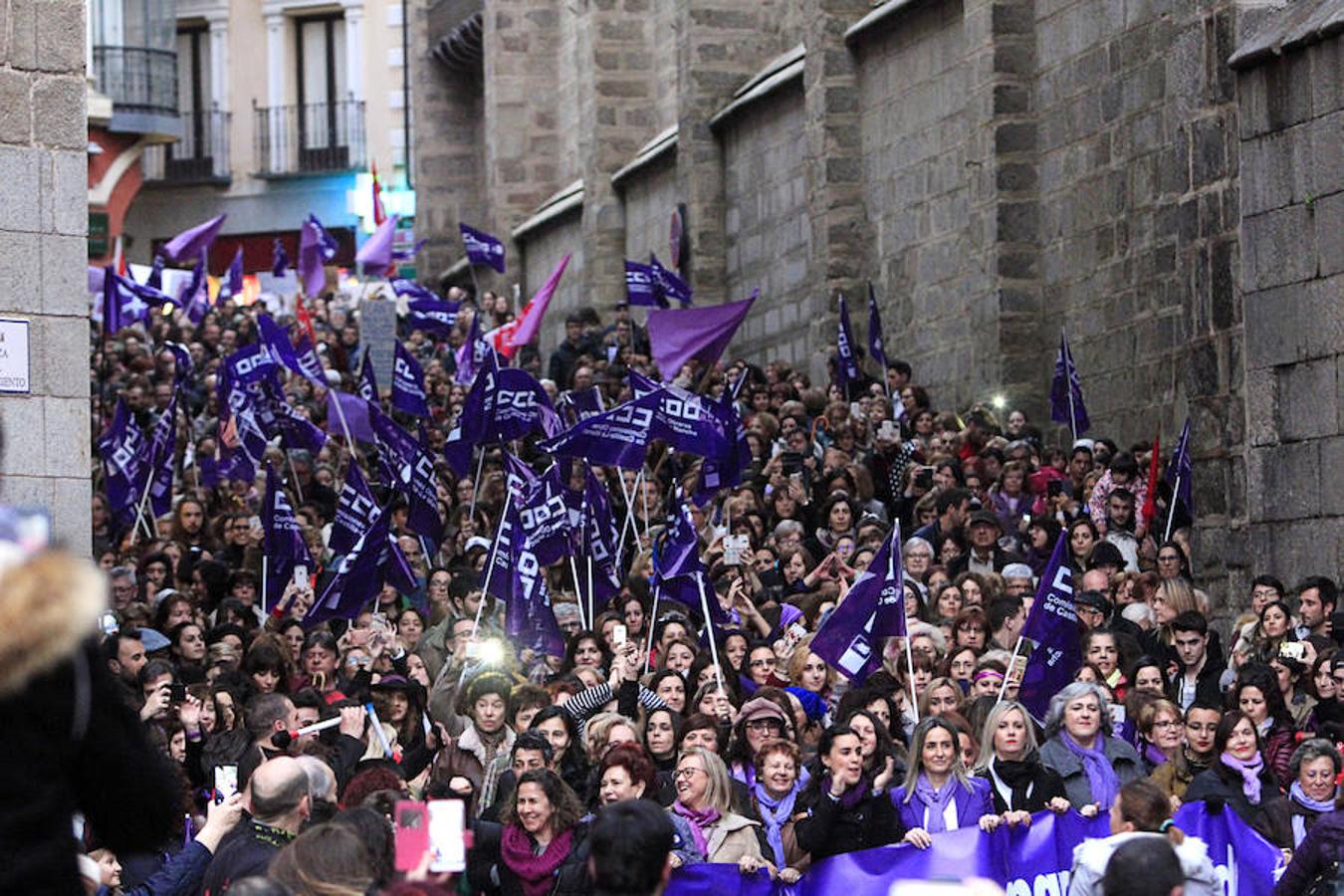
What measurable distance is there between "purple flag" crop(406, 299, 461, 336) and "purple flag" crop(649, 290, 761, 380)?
9.02 meters

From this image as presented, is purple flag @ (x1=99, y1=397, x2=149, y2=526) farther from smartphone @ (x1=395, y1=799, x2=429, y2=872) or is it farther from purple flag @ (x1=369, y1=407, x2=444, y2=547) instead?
smartphone @ (x1=395, y1=799, x2=429, y2=872)

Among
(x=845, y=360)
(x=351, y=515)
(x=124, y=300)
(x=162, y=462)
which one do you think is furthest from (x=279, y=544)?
(x=124, y=300)

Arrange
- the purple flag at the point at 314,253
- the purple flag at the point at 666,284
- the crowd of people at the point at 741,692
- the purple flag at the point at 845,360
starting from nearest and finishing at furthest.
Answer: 1. the crowd of people at the point at 741,692
2. the purple flag at the point at 845,360
3. the purple flag at the point at 666,284
4. the purple flag at the point at 314,253

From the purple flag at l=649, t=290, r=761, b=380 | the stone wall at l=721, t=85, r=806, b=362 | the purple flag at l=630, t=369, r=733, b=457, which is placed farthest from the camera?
the stone wall at l=721, t=85, r=806, b=362

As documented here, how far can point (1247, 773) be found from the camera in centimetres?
1181

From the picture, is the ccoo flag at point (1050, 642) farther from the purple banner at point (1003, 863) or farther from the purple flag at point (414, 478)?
the purple flag at point (414, 478)

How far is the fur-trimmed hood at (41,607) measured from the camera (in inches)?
195

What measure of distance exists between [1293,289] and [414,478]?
19.8 feet

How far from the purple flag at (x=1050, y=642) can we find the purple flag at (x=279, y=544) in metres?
6.56

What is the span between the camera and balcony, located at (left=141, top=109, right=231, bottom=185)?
204 ft

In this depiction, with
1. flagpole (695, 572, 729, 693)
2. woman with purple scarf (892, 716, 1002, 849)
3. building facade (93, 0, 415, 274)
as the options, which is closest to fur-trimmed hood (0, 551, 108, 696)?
woman with purple scarf (892, 716, 1002, 849)

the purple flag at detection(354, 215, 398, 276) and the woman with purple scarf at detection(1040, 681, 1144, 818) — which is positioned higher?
the purple flag at detection(354, 215, 398, 276)

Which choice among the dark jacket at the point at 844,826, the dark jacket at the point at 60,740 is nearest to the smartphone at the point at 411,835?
the dark jacket at the point at 60,740

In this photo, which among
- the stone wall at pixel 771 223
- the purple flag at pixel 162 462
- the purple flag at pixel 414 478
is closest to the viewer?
the purple flag at pixel 414 478
